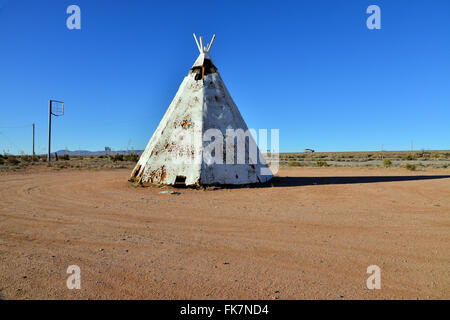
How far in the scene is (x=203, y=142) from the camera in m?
9.35

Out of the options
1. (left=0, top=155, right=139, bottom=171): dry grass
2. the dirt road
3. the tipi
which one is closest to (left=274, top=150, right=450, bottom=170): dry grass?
(left=0, top=155, right=139, bottom=171): dry grass

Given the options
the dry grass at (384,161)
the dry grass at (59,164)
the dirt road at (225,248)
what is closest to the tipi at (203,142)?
the dirt road at (225,248)

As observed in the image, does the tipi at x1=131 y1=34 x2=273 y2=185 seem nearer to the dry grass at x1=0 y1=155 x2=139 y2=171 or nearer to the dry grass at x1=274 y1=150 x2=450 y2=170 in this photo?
the dry grass at x1=0 y1=155 x2=139 y2=171

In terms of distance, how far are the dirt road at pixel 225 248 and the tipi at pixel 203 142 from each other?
263 centimetres

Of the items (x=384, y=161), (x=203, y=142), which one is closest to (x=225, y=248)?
(x=203, y=142)

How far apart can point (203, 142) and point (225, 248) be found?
6.08 meters

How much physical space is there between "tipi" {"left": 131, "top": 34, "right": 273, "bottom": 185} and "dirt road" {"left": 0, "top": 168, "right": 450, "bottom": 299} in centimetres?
263

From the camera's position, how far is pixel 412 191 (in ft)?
27.0

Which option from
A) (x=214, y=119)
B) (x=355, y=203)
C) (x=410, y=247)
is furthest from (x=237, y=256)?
(x=214, y=119)

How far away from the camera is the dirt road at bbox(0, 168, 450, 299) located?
2490 mm

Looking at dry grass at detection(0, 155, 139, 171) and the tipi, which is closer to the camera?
the tipi

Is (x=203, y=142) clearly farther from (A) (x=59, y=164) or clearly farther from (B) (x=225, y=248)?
(A) (x=59, y=164)

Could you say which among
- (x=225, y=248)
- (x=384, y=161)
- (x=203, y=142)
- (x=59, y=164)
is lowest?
(x=225, y=248)
